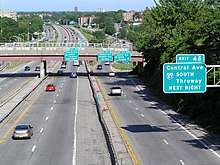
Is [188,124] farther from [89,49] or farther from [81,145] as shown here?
[89,49]

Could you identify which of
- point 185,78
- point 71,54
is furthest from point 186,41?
point 71,54

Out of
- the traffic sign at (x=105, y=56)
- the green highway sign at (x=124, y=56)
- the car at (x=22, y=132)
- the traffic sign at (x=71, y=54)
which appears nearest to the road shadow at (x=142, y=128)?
the car at (x=22, y=132)

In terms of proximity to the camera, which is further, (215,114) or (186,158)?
(215,114)

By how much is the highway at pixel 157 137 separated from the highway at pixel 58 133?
2512mm

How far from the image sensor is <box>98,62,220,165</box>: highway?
35.3 meters

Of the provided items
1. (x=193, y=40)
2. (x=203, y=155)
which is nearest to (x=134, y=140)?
(x=203, y=155)

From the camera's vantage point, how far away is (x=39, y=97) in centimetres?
7612

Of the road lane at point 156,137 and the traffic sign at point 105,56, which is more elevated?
the traffic sign at point 105,56

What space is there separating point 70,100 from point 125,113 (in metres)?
14.4

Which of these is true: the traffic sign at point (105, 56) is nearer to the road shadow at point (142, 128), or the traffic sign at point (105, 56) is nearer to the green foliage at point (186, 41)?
the green foliage at point (186, 41)

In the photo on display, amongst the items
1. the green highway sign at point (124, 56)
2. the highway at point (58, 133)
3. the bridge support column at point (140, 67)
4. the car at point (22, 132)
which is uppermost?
the green highway sign at point (124, 56)

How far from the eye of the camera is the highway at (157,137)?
35344 millimetres

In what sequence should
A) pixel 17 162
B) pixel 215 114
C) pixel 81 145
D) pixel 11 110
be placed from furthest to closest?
pixel 11 110
pixel 215 114
pixel 81 145
pixel 17 162

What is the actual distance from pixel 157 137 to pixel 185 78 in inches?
325
